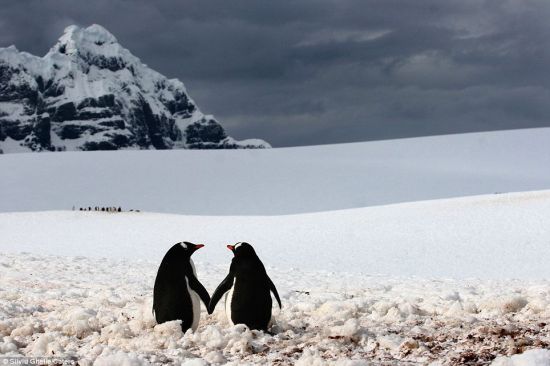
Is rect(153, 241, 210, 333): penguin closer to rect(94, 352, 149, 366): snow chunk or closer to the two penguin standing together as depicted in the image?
the two penguin standing together

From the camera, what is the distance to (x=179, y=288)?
619 centimetres

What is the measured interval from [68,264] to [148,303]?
800cm

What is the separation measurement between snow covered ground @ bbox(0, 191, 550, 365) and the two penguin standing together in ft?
0.60

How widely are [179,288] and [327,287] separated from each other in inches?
193

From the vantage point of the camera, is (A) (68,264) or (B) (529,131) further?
(B) (529,131)

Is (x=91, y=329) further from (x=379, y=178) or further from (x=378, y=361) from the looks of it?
(x=379, y=178)

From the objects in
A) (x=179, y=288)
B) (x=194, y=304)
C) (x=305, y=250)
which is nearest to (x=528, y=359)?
(x=194, y=304)

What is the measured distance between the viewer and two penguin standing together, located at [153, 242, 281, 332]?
613 centimetres

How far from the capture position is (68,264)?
47.1 ft

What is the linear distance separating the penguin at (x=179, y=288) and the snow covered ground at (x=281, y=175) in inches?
1318

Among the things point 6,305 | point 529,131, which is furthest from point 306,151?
point 6,305

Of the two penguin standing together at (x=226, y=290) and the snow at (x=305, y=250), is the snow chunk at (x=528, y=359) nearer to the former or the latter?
the snow at (x=305, y=250)

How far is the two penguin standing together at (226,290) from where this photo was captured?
6.13 m

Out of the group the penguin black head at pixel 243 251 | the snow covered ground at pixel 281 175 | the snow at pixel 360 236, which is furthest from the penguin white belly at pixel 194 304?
the snow covered ground at pixel 281 175
